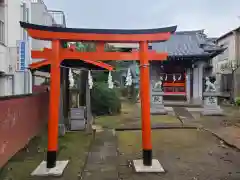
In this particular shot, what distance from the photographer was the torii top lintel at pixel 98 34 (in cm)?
729

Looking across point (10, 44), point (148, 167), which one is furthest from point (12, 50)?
point (148, 167)

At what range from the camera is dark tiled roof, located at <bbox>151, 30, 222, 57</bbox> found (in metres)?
21.6

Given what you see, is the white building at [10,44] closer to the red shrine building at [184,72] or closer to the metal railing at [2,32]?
the metal railing at [2,32]

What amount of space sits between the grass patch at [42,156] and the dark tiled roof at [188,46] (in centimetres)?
1304

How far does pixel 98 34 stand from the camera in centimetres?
738

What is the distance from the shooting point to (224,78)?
2842cm

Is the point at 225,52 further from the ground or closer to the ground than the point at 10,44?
further from the ground

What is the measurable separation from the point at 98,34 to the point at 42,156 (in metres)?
3.86

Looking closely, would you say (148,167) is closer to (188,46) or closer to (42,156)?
(42,156)

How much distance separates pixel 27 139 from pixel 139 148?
380cm

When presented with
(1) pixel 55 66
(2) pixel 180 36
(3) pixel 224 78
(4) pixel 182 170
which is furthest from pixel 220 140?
(3) pixel 224 78

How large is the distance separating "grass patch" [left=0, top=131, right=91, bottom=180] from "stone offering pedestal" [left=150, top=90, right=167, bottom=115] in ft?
25.2

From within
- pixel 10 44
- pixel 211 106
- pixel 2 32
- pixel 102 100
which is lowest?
pixel 211 106

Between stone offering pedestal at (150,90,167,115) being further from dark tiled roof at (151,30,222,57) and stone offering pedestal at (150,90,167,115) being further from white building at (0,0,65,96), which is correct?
white building at (0,0,65,96)
